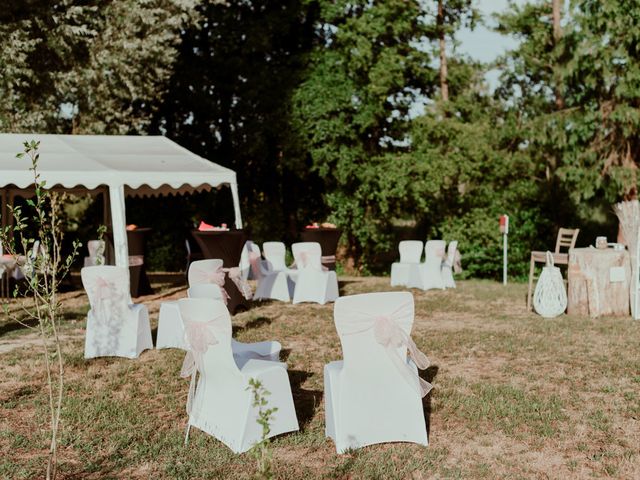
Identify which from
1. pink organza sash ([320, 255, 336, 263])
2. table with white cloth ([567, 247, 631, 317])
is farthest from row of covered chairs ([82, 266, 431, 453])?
pink organza sash ([320, 255, 336, 263])

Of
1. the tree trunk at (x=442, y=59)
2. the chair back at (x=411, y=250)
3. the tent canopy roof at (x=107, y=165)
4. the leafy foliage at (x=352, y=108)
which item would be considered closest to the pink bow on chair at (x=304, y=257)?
the tent canopy roof at (x=107, y=165)

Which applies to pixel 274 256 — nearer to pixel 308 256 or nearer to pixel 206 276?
pixel 308 256

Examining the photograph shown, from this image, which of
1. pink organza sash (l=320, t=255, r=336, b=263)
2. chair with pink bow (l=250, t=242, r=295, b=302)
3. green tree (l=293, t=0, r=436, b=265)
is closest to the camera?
chair with pink bow (l=250, t=242, r=295, b=302)

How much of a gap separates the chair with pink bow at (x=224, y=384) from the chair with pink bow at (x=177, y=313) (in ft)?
9.22

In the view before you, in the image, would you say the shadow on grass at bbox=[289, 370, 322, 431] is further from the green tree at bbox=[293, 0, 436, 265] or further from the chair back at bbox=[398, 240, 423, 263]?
the green tree at bbox=[293, 0, 436, 265]

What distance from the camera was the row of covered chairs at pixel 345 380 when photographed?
430cm

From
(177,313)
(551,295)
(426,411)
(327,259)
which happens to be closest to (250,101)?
(327,259)

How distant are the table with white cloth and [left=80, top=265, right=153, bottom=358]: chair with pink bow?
594 centimetres

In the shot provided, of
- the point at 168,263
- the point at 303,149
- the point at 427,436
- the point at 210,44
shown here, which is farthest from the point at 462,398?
the point at 210,44

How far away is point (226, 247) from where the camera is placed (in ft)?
32.7

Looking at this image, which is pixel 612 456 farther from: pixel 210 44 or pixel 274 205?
pixel 210 44

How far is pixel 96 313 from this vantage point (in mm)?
7250

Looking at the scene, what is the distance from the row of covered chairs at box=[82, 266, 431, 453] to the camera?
4.30 m

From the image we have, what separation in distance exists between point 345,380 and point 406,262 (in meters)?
9.41
